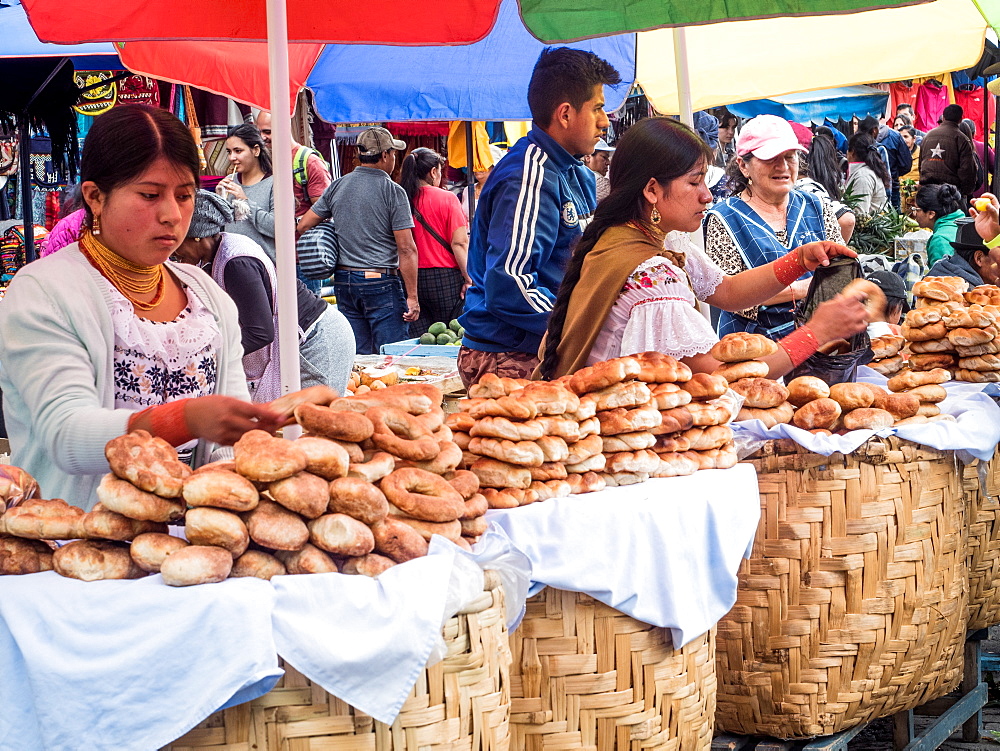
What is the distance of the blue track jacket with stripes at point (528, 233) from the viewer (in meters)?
4.02

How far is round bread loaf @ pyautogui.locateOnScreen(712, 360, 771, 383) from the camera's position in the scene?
3438 millimetres

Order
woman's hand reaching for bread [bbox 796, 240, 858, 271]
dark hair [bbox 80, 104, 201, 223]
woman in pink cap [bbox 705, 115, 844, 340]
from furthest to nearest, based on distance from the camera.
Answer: woman in pink cap [bbox 705, 115, 844, 340] < woman's hand reaching for bread [bbox 796, 240, 858, 271] < dark hair [bbox 80, 104, 201, 223]

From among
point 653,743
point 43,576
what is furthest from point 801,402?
point 43,576

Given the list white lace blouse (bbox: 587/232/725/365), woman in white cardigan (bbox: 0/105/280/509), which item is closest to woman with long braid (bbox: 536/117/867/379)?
white lace blouse (bbox: 587/232/725/365)

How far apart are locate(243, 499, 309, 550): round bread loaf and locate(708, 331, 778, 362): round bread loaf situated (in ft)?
5.73

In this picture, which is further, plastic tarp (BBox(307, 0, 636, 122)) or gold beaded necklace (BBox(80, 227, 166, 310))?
plastic tarp (BBox(307, 0, 636, 122))

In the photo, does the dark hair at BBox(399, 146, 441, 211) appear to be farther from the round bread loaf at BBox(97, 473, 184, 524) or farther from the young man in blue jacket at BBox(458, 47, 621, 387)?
the round bread loaf at BBox(97, 473, 184, 524)

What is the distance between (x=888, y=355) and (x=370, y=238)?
4.65 metres

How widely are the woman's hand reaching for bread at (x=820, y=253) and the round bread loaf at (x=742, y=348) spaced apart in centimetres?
56

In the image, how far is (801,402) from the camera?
3562 mm

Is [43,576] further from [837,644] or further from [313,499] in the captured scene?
[837,644]

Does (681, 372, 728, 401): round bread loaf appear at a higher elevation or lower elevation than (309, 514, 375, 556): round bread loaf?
higher

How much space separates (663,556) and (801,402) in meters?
1.19

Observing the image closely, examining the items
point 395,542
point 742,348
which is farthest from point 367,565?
point 742,348
